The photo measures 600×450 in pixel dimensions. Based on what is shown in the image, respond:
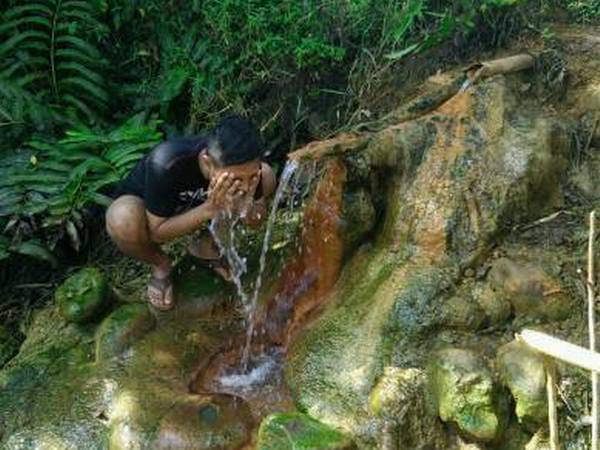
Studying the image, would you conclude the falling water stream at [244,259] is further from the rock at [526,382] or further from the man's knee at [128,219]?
the rock at [526,382]

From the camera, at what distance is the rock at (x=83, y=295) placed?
400 cm

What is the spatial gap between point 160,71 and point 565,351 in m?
4.06

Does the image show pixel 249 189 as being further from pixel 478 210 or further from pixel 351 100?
pixel 351 100

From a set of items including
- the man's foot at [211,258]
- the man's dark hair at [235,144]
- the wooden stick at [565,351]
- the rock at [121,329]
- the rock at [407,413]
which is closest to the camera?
the wooden stick at [565,351]

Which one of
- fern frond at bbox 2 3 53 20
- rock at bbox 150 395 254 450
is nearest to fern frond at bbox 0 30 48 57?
fern frond at bbox 2 3 53 20

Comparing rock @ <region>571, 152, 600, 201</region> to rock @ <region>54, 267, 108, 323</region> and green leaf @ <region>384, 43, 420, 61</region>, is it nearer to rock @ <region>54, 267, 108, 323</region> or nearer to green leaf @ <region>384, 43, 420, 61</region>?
green leaf @ <region>384, 43, 420, 61</region>

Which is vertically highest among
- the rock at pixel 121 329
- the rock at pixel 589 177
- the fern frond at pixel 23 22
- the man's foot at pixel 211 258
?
the fern frond at pixel 23 22

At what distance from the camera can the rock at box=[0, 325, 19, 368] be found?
171 inches

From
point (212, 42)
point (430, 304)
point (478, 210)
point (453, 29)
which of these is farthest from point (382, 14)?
point (430, 304)

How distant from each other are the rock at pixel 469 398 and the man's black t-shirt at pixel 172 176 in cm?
141

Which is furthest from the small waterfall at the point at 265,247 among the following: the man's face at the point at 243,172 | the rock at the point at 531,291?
the rock at the point at 531,291

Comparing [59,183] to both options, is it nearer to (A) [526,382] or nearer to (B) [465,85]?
(B) [465,85]

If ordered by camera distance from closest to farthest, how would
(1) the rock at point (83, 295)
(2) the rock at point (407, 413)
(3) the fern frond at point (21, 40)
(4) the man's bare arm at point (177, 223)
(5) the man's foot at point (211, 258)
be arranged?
1. (2) the rock at point (407, 413)
2. (4) the man's bare arm at point (177, 223)
3. (1) the rock at point (83, 295)
4. (5) the man's foot at point (211, 258)
5. (3) the fern frond at point (21, 40)

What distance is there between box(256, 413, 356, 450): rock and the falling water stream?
1.97 ft
